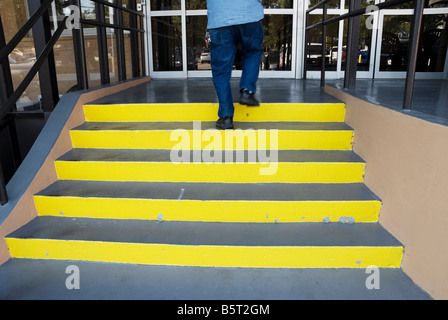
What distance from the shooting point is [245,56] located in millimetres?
2770

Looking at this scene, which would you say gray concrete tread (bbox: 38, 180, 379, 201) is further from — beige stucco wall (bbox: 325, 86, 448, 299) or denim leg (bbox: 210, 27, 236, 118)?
denim leg (bbox: 210, 27, 236, 118)

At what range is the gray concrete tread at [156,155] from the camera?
252cm

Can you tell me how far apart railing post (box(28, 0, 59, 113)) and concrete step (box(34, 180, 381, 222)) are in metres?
1.26

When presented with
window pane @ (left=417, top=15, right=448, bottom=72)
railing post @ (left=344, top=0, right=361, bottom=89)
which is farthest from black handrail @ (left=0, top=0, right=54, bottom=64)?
window pane @ (left=417, top=15, right=448, bottom=72)

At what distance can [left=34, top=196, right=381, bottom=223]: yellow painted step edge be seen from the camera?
7.06 feet

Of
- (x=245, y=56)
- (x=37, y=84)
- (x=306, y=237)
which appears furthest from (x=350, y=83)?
(x=37, y=84)

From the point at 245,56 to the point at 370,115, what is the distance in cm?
111

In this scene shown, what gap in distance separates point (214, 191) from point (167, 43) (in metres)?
4.35

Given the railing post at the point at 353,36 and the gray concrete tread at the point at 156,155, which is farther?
the railing post at the point at 353,36

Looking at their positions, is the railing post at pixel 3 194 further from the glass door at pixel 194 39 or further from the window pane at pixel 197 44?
the window pane at pixel 197 44

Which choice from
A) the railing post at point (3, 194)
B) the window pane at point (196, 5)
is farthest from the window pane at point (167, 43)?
the railing post at point (3, 194)

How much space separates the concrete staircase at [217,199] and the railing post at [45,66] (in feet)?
2.36
